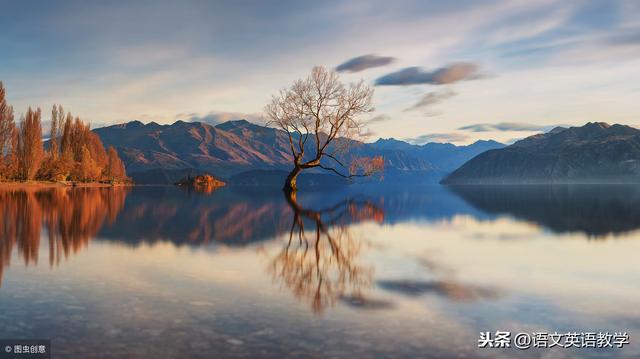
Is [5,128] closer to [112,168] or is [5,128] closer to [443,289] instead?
[112,168]

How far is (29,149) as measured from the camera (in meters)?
124

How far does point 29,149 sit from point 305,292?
441ft

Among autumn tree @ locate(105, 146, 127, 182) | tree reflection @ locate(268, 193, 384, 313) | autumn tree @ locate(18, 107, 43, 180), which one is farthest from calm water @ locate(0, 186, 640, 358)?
autumn tree @ locate(105, 146, 127, 182)

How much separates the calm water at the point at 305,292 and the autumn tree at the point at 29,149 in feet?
389

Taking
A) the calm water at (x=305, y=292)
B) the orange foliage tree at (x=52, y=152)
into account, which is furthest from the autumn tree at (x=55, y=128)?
the calm water at (x=305, y=292)

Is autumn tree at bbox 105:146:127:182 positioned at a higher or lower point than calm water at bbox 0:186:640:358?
higher

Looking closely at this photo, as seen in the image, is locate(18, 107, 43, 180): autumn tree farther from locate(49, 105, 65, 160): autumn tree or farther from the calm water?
the calm water

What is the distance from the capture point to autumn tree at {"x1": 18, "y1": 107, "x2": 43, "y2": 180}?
12344 cm

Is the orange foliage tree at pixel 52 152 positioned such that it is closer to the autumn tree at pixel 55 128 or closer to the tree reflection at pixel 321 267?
the autumn tree at pixel 55 128

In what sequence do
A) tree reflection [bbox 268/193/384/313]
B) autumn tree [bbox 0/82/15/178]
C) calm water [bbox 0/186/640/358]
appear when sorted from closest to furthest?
calm water [bbox 0/186/640/358] → tree reflection [bbox 268/193/384/313] → autumn tree [bbox 0/82/15/178]

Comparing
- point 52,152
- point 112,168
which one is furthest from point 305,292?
point 112,168

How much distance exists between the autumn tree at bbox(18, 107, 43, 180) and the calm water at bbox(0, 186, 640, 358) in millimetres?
118448

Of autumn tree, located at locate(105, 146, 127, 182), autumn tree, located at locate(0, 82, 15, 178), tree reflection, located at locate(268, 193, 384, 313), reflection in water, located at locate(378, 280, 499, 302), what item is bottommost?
reflection in water, located at locate(378, 280, 499, 302)

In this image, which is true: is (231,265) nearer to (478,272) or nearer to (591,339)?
(478,272)
